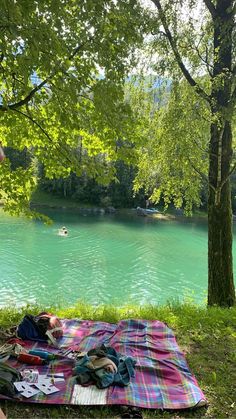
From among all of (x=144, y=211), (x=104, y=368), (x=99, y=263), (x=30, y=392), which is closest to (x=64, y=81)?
(x=104, y=368)

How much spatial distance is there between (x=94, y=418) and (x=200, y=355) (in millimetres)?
2058

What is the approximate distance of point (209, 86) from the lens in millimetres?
7848

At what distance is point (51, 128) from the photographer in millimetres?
7035

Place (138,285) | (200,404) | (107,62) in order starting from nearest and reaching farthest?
(200,404)
(107,62)
(138,285)

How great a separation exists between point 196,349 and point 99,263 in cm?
2219

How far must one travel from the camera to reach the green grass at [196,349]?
3.92 meters

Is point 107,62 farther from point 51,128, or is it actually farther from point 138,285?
point 138,285

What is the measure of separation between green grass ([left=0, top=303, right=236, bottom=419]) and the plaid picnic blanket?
0.36 ft

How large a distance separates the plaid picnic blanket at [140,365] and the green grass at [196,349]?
0.36 ft

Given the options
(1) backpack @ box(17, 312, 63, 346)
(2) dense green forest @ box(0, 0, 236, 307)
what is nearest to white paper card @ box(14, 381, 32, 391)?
(1) backpack @ box(17, 312, 63, 346)

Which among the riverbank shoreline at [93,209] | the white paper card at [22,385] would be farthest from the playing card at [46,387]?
the riverbank shoreline at [93,209]

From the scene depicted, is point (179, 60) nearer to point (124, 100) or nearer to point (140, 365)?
point (124, 100)

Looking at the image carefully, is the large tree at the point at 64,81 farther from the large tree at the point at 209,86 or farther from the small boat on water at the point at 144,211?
the small boat on water at the point at 144,211

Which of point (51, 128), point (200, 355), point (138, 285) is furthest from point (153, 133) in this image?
point (138, 285)
